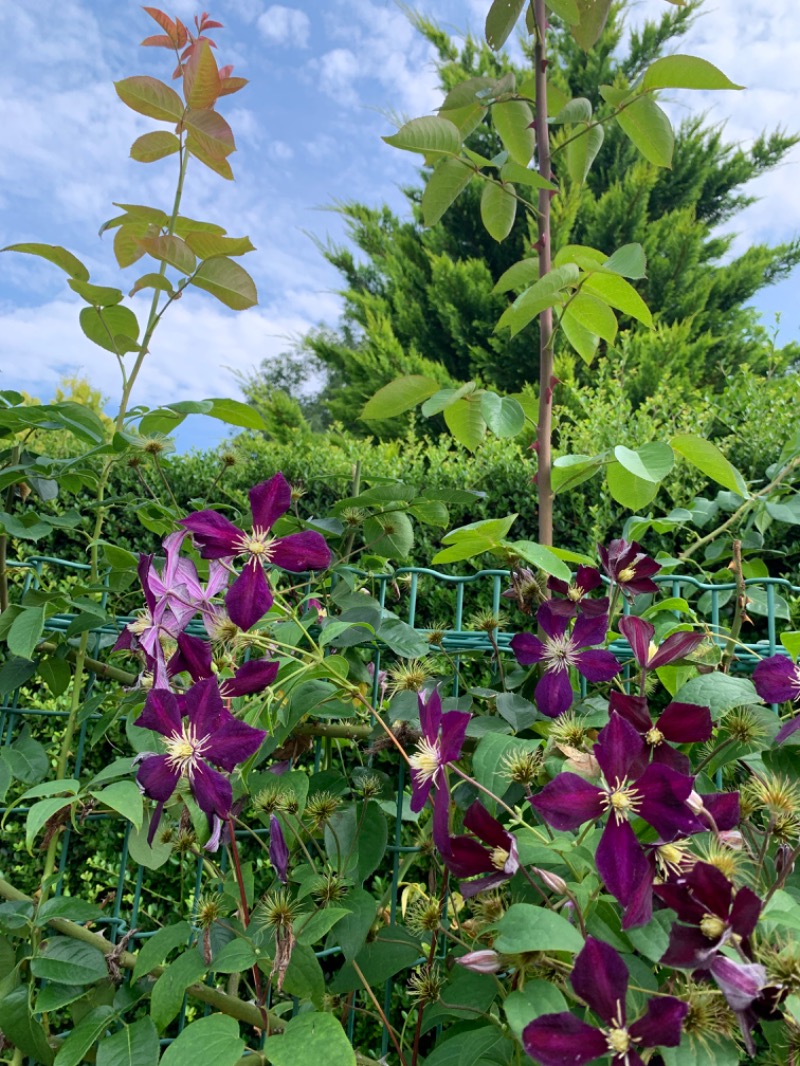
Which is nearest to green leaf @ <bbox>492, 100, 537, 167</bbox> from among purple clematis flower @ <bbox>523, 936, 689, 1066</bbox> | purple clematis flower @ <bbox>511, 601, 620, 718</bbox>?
purple clematis flower @ <bbox>511, 601, 620, 718</bbox>

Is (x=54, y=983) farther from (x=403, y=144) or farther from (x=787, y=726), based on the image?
(x=403, y=144)

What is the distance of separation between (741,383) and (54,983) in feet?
10.2

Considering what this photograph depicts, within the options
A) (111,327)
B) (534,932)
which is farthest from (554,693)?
(111,327)

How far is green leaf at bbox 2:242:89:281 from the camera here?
125 cm

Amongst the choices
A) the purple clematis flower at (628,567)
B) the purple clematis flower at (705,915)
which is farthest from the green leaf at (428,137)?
the purple clematis flower at (705,915)

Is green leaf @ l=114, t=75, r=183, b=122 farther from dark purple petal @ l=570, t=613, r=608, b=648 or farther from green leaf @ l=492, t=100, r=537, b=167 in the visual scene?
dark purple petal @ l=570, t=613, r=608, b=648

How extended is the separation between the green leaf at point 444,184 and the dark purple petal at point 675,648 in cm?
65

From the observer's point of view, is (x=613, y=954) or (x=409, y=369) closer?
(x=613, y=954)

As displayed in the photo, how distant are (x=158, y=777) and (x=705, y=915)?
19.7 inches

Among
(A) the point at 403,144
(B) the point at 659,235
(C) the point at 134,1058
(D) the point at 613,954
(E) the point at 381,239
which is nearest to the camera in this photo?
(D) the point at 613,954

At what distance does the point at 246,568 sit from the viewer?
809 mm

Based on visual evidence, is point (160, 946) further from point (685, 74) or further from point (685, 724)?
point (685, 74)

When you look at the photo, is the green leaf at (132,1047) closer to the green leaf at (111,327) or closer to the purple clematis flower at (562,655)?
the purple clematis flower at (562,655)

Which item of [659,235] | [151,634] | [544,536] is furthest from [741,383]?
[659,235]
